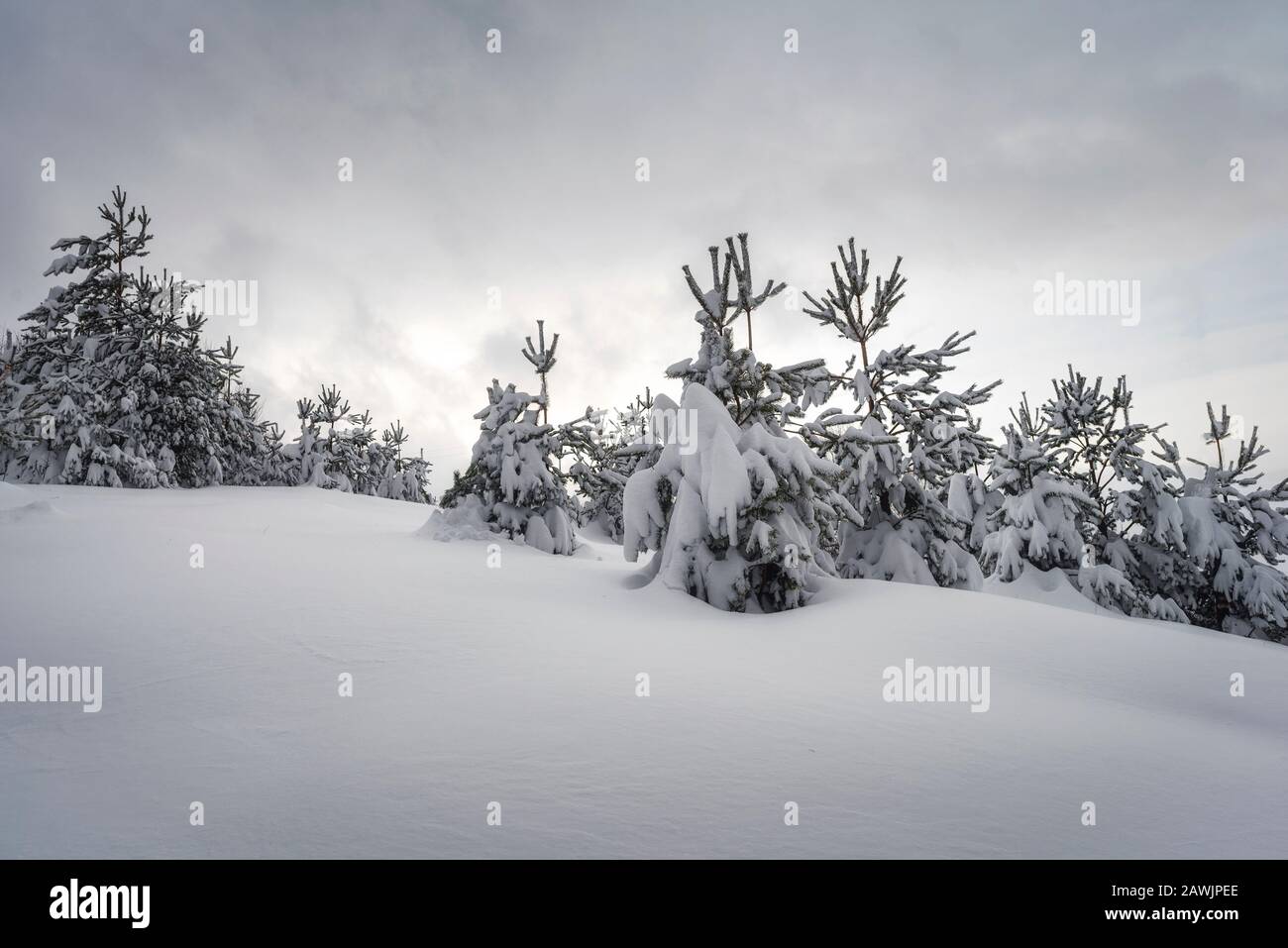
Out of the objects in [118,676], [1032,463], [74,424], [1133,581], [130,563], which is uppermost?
[74,424]

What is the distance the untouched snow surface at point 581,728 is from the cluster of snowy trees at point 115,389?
15.7 m

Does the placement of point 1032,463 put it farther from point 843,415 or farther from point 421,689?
point 421,689

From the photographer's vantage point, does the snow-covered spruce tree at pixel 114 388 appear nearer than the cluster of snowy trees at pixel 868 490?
No

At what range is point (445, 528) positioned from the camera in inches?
456

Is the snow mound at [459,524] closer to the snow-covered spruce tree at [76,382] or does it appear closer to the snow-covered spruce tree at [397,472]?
the snow-covered spruce tree at [76,382]

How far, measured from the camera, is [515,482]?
41.5 feet

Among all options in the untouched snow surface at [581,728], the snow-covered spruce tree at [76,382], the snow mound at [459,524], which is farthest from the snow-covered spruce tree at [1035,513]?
the snow-covered spruce tree at [76,382]

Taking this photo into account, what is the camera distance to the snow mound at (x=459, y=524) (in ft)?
37.4

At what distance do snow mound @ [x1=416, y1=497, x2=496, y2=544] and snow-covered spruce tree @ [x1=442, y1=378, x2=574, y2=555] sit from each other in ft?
0.32

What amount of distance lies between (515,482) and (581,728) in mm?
10017

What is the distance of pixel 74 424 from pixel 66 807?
2202 centimetres

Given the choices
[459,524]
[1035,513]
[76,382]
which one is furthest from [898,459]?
[76,382]
